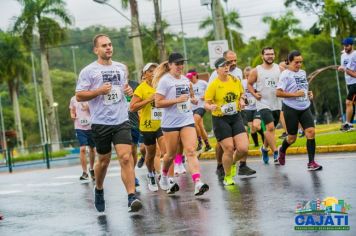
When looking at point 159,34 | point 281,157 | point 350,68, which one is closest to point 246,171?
point 281,157

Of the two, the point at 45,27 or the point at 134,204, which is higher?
the point at 45,27

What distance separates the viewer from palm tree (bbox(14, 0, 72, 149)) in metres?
50.6

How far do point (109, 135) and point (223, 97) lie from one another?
2.48 m

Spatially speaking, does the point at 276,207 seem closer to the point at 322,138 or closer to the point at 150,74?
the point at 150,74

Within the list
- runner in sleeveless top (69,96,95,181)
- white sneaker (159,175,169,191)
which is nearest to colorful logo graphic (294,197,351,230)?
white sneaker (159,175,169,191)

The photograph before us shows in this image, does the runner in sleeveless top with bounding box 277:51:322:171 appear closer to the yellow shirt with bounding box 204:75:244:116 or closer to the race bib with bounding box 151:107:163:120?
the yellow shirt with bounding box 204:75:244:116

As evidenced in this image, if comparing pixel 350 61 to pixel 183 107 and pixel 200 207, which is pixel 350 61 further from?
pixel 200 207

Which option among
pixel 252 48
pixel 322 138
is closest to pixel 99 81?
pixel 322 138

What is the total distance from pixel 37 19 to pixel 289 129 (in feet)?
138

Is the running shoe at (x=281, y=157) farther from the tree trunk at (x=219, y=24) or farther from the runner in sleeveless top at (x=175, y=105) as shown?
the tree trunk at (x=219, y=24)

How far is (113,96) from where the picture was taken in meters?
8.67

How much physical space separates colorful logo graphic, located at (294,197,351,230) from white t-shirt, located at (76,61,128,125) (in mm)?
2549

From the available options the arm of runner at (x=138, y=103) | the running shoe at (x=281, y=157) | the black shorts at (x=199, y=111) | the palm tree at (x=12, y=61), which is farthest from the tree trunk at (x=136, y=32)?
the palm tree at (x=12, y=61)

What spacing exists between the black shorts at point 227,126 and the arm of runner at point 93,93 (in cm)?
255
